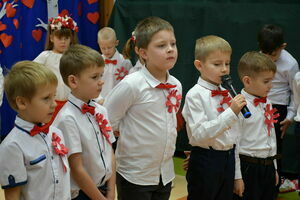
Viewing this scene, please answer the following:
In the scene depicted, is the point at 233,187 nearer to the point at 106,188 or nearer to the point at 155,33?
the point at 106,188

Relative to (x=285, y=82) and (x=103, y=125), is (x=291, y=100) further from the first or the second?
(x=103, y=125)

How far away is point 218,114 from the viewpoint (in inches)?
112

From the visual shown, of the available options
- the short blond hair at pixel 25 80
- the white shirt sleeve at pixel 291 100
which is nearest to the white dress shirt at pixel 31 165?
the short blond hair at pixel 25 80

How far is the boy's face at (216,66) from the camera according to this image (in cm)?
286

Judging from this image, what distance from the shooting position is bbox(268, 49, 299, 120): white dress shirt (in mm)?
4195

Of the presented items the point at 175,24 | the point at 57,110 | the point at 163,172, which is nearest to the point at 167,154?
the point at 163,172

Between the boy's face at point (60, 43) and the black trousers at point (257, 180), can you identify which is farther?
the boy's face at point (60, 43)

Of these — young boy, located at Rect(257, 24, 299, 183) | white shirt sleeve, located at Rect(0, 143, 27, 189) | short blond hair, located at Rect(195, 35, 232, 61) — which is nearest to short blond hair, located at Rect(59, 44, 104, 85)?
white shirt sleeve, located at Rect(0, 143, 27, 189)

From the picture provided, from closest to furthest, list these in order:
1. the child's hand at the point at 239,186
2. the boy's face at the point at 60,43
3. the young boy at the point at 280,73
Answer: the child's hand at the point at 239,186, the young boy at the point at 280,73, the boy's face at the point at 60,43

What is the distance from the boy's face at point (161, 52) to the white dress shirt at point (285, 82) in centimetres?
187

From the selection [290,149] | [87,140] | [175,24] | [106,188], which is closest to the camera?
[87,140]

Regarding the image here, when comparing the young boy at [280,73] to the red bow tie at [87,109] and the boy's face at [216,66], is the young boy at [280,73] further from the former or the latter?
the red bow tie at [87,109]

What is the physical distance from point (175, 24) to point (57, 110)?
3.73m

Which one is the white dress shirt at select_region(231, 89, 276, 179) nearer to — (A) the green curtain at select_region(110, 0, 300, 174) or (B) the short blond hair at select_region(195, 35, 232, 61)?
(B) the short blond hair at select_region(195, 35, 232, 61)
